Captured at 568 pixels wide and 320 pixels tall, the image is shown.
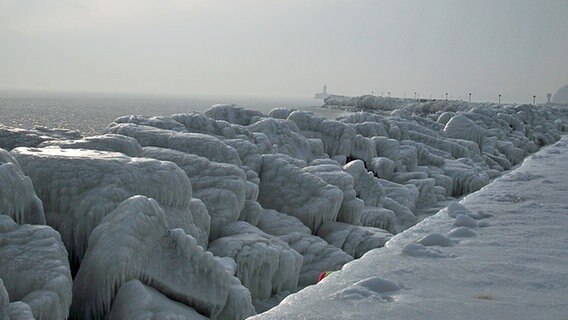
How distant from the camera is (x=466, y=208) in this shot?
5.61 meters

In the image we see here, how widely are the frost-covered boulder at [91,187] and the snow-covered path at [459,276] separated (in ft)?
15.8

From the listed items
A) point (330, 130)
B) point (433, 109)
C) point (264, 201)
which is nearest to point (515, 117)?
point (330, 130)

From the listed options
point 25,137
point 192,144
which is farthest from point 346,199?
point 25,137

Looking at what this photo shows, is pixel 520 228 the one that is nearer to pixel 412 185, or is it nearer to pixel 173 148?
pixel 173 148

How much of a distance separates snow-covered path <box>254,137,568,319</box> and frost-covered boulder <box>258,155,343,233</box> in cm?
665

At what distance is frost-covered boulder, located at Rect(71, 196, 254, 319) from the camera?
6480mm

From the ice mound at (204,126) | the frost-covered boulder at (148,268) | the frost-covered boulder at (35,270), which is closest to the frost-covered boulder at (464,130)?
the ice mound at (204,126)

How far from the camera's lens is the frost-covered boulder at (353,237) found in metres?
11.1

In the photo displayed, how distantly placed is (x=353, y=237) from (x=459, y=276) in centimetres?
800

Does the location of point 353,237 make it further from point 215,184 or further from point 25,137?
point 25,137

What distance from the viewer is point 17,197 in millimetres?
6922

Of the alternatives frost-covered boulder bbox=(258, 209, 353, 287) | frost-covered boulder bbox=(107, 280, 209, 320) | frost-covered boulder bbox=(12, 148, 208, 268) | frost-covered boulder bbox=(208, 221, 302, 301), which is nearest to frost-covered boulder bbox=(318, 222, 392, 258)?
frost-covered boulder bbox=(258, 209, 353, 287)

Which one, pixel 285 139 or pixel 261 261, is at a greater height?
pixel 285 139

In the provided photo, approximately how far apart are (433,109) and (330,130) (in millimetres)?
71505
